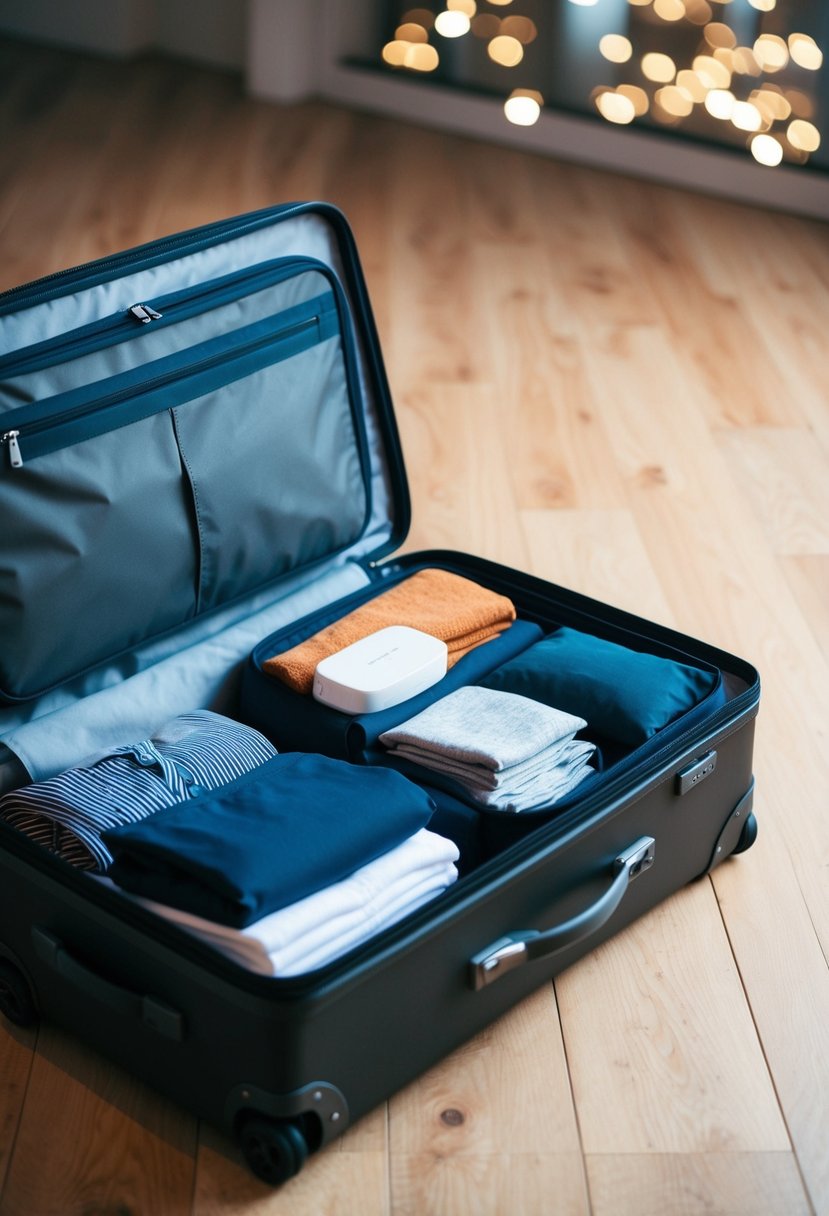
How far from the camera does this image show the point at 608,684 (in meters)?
1.26

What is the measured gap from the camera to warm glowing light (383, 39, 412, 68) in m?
3.70

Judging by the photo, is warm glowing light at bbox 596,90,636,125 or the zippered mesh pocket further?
warm glowing light at bbox 596,90,636,125

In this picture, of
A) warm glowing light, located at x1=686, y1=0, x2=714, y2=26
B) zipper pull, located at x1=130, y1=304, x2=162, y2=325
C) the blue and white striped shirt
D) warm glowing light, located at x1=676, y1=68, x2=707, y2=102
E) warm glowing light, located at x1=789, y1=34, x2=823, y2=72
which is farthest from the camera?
warm glowing light, located at x1=676, y1=68, x2=707, y2=102

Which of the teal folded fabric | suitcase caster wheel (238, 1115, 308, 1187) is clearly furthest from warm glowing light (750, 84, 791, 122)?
suitcase caster wheel (238, 1115, 308, 1187)

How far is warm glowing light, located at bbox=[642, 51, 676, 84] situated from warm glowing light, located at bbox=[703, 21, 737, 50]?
5.0 inches

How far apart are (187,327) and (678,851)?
645 millimetres

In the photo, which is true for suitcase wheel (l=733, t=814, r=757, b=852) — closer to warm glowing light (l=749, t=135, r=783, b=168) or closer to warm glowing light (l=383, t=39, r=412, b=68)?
warm glowing light (l=749, t=135, r=783, b=168)

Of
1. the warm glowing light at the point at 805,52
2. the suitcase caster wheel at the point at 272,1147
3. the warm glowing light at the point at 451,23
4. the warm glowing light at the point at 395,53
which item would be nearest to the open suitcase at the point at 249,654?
the suitcase caster wheel at the point at 272,1147

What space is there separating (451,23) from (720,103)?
75 centimetres

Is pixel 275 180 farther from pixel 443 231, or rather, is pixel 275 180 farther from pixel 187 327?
pixel 187 327

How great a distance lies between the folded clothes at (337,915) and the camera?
99 centimetres

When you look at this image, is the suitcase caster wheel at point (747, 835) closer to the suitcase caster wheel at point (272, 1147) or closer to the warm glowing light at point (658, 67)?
the suitcase caster wheel at point (272, 1147)

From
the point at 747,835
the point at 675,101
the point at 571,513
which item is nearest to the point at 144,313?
the point at 747,835

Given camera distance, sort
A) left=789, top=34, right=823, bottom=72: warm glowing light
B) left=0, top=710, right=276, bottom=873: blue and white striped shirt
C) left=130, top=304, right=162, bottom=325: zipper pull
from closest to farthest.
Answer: left=0, top=710, right=276, bottom=873: blue and white striped shirt < left=130, top=304, right=162, bottom=325: zipper pull < left=789, top=34, right=823, bottom=72: warm glowing light
